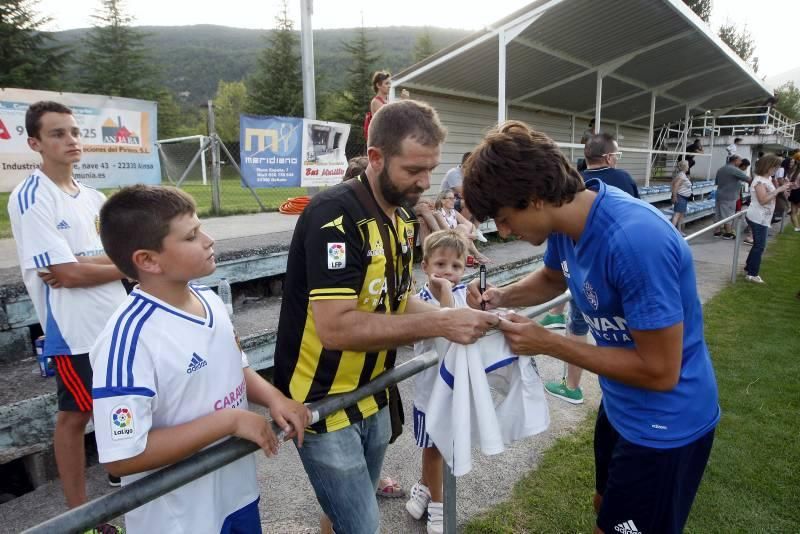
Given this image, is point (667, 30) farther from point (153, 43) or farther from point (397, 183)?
point (153, 43)

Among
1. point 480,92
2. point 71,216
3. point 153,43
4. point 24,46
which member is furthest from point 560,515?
point 153,43

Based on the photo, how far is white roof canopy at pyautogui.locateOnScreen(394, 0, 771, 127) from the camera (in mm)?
9422

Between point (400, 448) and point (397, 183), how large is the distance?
2578mm

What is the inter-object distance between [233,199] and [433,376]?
13.2 meters

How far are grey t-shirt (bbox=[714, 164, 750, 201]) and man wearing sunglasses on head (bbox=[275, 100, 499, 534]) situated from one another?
13.2 metres

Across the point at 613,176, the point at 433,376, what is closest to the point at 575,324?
the point at 613,176

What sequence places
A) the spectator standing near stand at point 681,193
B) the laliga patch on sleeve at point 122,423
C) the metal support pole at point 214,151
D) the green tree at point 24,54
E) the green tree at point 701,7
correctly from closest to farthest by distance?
1. the laliga patch on sleeve at point 122,423
2. the metal support pole at point 214,151
3. the spectator standing near stand at point 681,193
4. the green tree at point 24,54
5. the green tree at point 701,7

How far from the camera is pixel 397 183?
5.66 ft

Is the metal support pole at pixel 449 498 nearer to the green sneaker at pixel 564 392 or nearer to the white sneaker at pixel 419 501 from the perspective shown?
the white sneaker at pixel 419 501

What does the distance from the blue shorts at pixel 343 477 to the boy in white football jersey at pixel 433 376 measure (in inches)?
25.4

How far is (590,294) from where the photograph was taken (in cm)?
170

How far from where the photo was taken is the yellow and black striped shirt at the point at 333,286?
5.13ft

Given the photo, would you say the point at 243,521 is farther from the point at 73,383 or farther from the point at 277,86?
the point at 277,86

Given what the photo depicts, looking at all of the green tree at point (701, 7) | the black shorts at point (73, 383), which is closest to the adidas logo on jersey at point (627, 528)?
the black shorts at point (73, 383)
